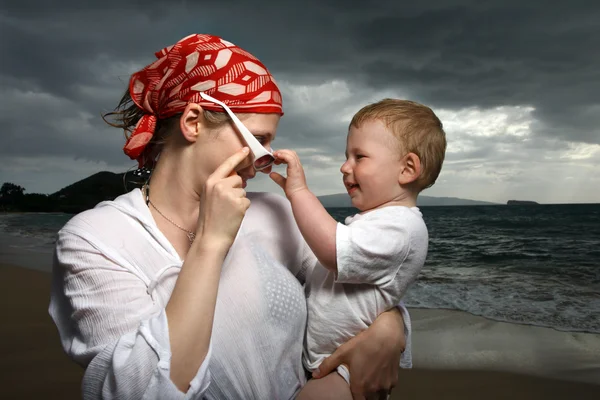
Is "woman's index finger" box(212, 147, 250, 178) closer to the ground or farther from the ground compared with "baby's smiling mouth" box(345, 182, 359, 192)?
farther from the ground

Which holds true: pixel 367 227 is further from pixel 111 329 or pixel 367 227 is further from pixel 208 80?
pixel 111 329

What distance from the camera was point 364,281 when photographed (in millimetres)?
1612

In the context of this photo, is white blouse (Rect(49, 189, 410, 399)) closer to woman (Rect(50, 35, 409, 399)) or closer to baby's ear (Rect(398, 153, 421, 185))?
woman (Rect(50, 35, 409, 399))

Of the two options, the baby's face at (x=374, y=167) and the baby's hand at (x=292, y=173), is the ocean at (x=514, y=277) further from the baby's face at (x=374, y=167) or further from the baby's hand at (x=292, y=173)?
the baby's hand at (x=292, y=173)

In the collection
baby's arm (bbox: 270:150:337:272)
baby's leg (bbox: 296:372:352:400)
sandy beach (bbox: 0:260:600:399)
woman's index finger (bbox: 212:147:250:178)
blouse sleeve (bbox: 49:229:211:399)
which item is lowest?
sandy beach (bbox: 0:260:600:399)

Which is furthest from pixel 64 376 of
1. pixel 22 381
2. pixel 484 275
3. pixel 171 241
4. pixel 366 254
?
pixel 484 275

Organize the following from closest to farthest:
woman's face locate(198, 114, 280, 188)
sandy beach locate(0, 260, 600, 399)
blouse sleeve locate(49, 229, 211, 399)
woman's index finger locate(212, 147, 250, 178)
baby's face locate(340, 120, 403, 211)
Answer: blouse sleeve locate(49, 229, 211, 399) → woman's index finger locate(212, 147, 250, 178) → woman's face locate(198, 114, 280, 188) → baby's face locate(340, 120, 403, 211) → sandy beach locate(0, 260, 600, 399)

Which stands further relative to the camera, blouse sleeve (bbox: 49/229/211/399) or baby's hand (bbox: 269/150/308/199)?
baby's hand (bbox: 269/150/308/199)

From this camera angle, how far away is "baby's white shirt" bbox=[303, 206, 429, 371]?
1589 mm

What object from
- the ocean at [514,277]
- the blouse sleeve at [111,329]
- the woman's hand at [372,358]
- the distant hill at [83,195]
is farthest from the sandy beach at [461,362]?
the distant hill at [83,195]

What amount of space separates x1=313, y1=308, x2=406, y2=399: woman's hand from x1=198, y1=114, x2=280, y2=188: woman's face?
61cm

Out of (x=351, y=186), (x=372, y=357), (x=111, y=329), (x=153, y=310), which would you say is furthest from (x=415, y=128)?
(x=111, y=329)

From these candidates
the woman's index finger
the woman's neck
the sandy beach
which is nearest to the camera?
the woman's index finger

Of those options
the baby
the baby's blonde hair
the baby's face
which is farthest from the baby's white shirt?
the baby's blonde hair
